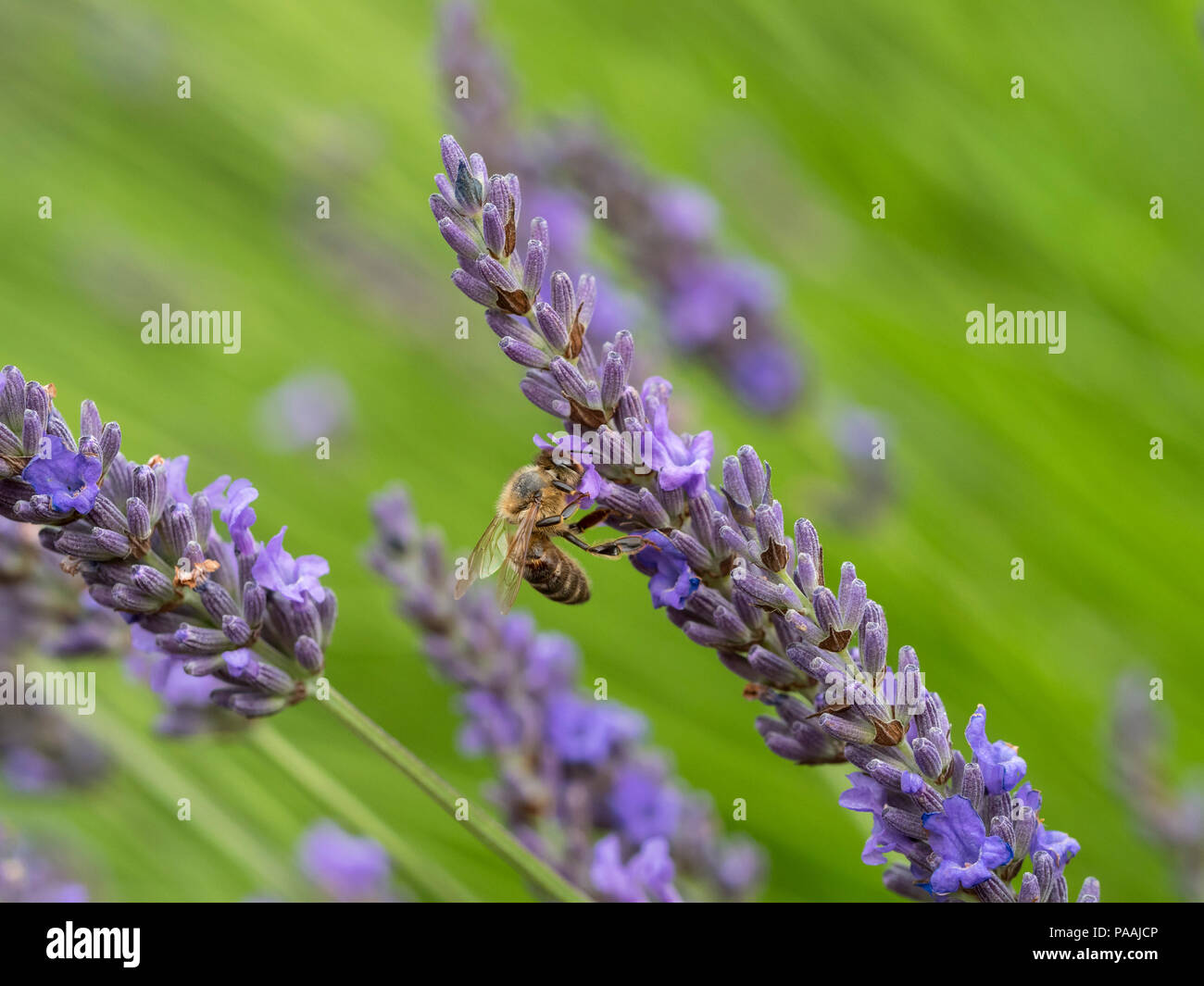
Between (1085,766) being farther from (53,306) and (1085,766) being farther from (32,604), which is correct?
(53,306)

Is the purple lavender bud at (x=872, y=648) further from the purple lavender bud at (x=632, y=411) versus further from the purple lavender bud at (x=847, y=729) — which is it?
the purple lavender bud at (x=632, y=411)

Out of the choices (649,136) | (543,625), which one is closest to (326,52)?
(649,136)

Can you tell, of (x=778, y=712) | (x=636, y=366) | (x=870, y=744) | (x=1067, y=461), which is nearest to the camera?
(x=870, y=744)

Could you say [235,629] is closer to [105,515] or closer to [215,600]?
[215,600]

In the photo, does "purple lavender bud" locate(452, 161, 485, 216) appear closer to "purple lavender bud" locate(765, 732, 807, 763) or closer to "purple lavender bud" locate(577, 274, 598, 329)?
"purple lavender bud" locate(577, 274, 598, 329)

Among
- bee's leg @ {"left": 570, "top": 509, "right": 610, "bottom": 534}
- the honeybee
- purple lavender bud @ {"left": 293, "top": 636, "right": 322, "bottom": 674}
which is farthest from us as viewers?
the honeybee

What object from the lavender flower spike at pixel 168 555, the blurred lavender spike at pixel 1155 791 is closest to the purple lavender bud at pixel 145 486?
the lavender flower spike at pixel 168 555

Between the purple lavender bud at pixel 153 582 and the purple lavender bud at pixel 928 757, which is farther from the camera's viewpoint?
the purple lavender bud at pixel 153 582

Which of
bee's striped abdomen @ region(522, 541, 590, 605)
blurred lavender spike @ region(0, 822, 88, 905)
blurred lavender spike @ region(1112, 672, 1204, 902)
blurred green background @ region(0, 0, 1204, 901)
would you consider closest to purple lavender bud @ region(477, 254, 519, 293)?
bee's striped abdomen @ region(522, 541, 590, 605)
